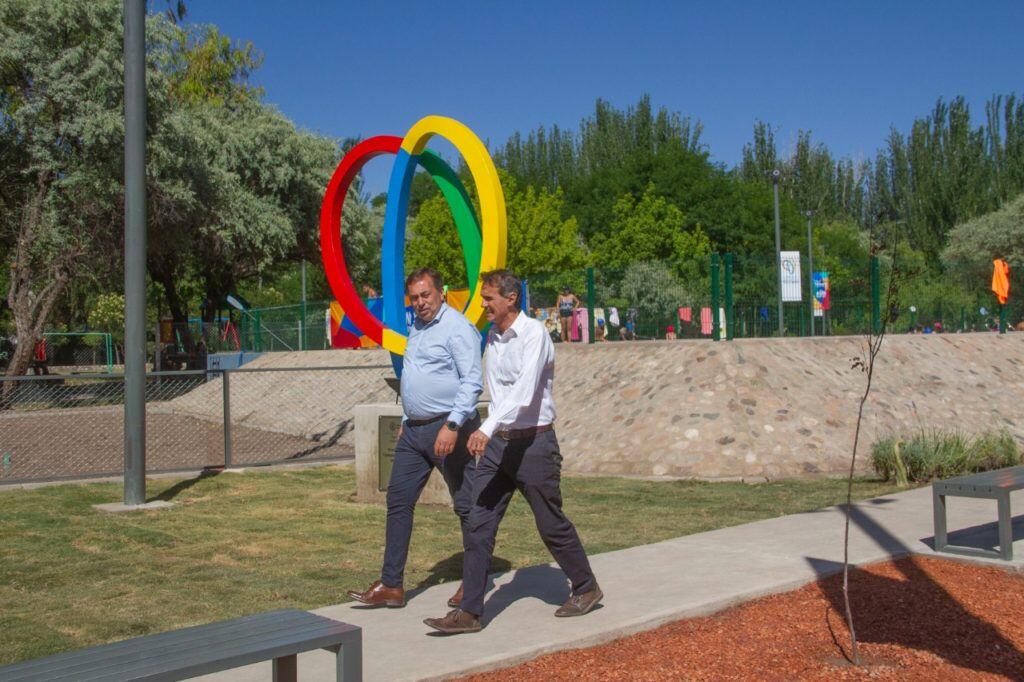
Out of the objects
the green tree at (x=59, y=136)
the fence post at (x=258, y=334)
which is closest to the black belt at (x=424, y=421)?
the green tree at (x=59, y=136)

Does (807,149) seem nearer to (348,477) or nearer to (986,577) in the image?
(348,477)

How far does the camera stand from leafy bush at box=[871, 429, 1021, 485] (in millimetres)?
10781

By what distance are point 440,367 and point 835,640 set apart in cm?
252

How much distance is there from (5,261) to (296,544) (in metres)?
24.1

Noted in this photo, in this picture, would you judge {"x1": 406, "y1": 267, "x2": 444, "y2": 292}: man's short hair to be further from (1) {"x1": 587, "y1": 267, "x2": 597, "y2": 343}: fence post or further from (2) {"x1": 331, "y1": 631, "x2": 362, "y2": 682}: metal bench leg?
(1) {"x1": 587, "y1": 267, "x2": 597, "y2": 343}: fence post

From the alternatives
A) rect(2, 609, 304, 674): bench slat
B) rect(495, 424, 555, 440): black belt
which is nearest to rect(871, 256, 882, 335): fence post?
rect(495, 424, 555, 440): black belt

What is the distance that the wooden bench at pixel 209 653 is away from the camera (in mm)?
2971

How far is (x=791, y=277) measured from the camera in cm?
1788

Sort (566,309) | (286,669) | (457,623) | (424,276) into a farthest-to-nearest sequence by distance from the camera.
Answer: (566,309), (424,276), (457,623), (286,669)

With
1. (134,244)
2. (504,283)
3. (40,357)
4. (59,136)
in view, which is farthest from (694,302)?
(40,357)

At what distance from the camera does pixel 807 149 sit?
71.2 metres

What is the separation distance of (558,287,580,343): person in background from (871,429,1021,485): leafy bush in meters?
7.98

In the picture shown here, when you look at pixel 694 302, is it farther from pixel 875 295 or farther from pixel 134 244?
pixel 134 244

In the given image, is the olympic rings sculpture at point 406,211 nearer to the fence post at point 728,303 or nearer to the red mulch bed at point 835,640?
the red mulch bed at point 835,640
